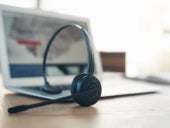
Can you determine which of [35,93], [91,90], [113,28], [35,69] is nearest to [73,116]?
[91,90]

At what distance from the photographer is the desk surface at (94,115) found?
16.5 inches

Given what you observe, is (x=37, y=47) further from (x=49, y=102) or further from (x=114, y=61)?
(x=114, y=61)

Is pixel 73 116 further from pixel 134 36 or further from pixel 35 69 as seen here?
pixel 134 36

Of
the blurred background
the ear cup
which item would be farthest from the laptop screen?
the blurred background

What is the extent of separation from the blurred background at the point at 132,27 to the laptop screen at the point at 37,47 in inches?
49.0

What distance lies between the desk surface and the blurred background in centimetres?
162

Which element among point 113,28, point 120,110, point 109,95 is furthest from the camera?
point 113,28

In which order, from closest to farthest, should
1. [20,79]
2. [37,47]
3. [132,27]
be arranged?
[20,79], [37,47], [132,27]

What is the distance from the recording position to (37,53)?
→ 872 mm

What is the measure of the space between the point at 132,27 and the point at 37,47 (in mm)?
1755

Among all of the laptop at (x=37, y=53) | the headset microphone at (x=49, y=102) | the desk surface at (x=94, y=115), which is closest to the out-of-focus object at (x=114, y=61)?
the laptop at (x=37, y=53)

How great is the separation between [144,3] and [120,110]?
7.27 ft

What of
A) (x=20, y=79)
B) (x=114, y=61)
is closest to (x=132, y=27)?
(x=114, y=61)

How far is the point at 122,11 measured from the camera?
2.48 meters
